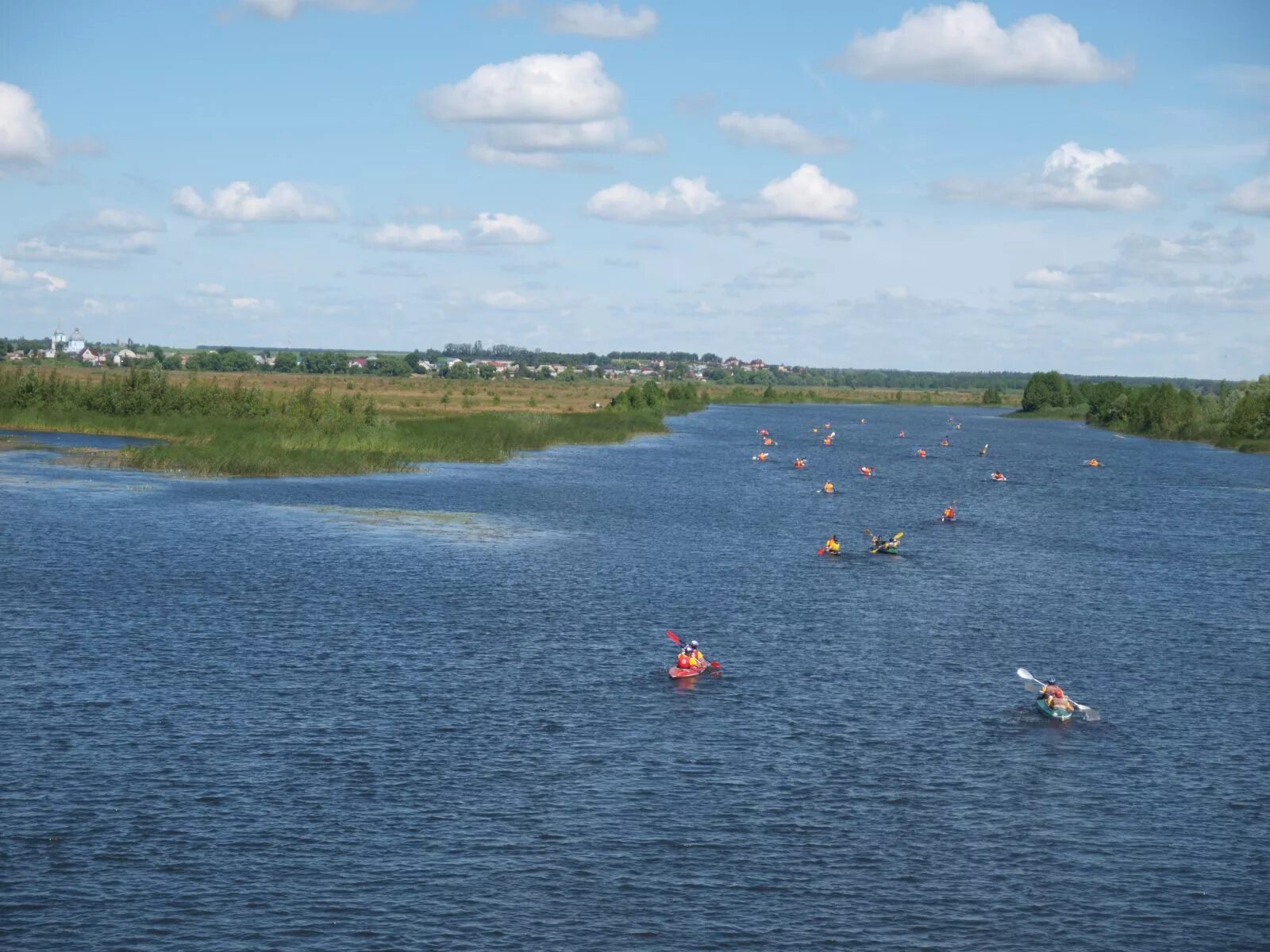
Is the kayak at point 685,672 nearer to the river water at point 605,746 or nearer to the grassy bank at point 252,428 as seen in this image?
the river water at point 605,746

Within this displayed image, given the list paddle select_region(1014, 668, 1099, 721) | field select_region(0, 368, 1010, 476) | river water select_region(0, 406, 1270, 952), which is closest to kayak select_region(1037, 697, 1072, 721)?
paddle select_region(1014, 668, 1099, 721)

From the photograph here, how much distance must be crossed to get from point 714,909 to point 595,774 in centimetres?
920

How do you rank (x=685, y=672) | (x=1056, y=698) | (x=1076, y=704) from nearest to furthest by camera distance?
(x=1056, y=698)
(x=1076, y=704)
(x=685, y=672)

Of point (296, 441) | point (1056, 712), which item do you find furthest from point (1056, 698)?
point (296, 441)

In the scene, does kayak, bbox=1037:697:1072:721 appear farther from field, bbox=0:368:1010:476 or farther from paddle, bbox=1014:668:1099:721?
field, bbox=0:368:1010:476

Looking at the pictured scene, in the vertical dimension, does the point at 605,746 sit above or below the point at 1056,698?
below

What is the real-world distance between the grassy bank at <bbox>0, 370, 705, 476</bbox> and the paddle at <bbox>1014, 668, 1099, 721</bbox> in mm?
80075

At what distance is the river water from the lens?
3177 centimetres

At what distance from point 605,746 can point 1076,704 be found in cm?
1746

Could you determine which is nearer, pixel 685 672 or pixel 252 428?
pixel 685 672

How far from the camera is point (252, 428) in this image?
13375cm

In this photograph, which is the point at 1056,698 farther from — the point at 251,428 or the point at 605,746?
the point at 251,428

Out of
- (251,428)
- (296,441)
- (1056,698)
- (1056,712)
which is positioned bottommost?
(1056,712)

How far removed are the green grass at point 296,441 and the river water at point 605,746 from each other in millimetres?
29619
